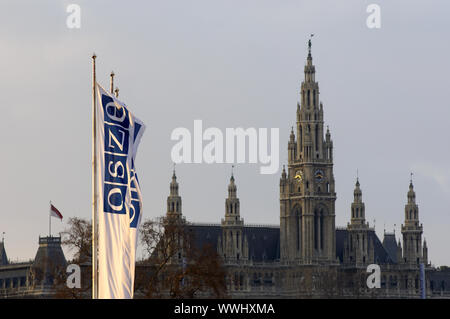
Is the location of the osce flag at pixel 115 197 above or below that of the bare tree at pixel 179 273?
below

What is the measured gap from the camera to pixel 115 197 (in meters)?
38.2

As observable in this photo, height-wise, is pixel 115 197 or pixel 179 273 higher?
pixel 179 273

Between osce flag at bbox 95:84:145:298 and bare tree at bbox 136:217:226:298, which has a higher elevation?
bare tree at bbox 136:217:226:298

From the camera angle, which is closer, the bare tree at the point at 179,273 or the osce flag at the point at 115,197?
the osce flag at the point at 115,197

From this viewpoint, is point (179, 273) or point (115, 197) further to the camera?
point (179, 273)

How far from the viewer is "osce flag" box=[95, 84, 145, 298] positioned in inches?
1496

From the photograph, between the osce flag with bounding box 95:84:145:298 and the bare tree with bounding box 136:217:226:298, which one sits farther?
the bare tree with bounding box 136:217:226:298

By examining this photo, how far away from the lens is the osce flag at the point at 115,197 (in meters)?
38.0
